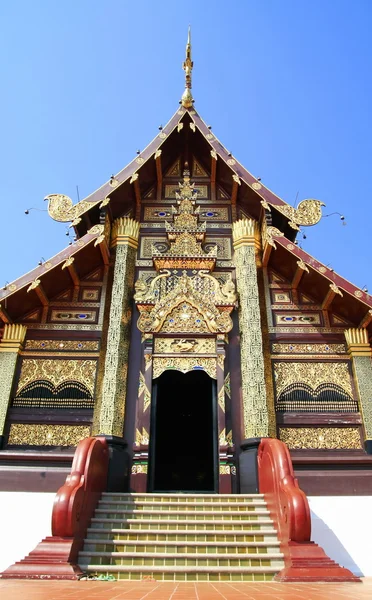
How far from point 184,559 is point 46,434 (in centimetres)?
312

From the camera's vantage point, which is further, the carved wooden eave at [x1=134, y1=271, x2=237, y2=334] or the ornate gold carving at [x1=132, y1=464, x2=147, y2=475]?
the carved wooden eave at [x1=134, y1=271, x2=237, y2=334]

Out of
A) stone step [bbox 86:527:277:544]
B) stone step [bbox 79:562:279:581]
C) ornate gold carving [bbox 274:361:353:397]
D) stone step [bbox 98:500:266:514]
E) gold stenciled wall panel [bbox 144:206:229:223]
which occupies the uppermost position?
gold stenciled wall panel [bbox 144:206:229:223]

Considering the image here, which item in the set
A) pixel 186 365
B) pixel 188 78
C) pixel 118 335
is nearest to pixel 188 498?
pixel 186 365

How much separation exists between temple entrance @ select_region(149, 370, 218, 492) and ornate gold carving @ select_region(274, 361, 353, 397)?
2520 millimetres

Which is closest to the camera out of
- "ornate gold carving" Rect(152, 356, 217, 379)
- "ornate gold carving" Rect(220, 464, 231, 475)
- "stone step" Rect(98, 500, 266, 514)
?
"stone step" Rect(98, 500, 266, 514)

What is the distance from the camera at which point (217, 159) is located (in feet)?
27.5

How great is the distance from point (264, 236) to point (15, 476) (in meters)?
5.16

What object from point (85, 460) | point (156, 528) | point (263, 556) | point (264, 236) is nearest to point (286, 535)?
point (263, 556)

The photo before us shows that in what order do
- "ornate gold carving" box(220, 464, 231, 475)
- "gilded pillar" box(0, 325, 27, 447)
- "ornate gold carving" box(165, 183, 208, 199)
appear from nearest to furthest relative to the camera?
1. "ornate gold carving" box(220, 464, 231, 475)
2. "gilded pillar" box(0, 325, 27, 447)
3. "ornate gold carving" box(165, 183, 208, 199)

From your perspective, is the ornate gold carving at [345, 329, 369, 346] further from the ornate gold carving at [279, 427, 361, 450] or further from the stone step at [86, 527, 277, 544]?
the stone step at [86, 527, 277, 544]

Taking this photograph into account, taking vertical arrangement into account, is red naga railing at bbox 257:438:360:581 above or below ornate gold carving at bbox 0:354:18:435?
below

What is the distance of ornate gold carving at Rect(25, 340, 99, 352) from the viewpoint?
280 inches

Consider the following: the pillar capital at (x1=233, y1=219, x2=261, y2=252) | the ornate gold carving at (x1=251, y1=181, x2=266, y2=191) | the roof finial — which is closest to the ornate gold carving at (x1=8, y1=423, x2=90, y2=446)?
the pillar capital at (x1=233, y1=219, x2=261, y2=252)

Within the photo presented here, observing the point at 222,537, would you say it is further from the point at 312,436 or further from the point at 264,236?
the point at 264,236
